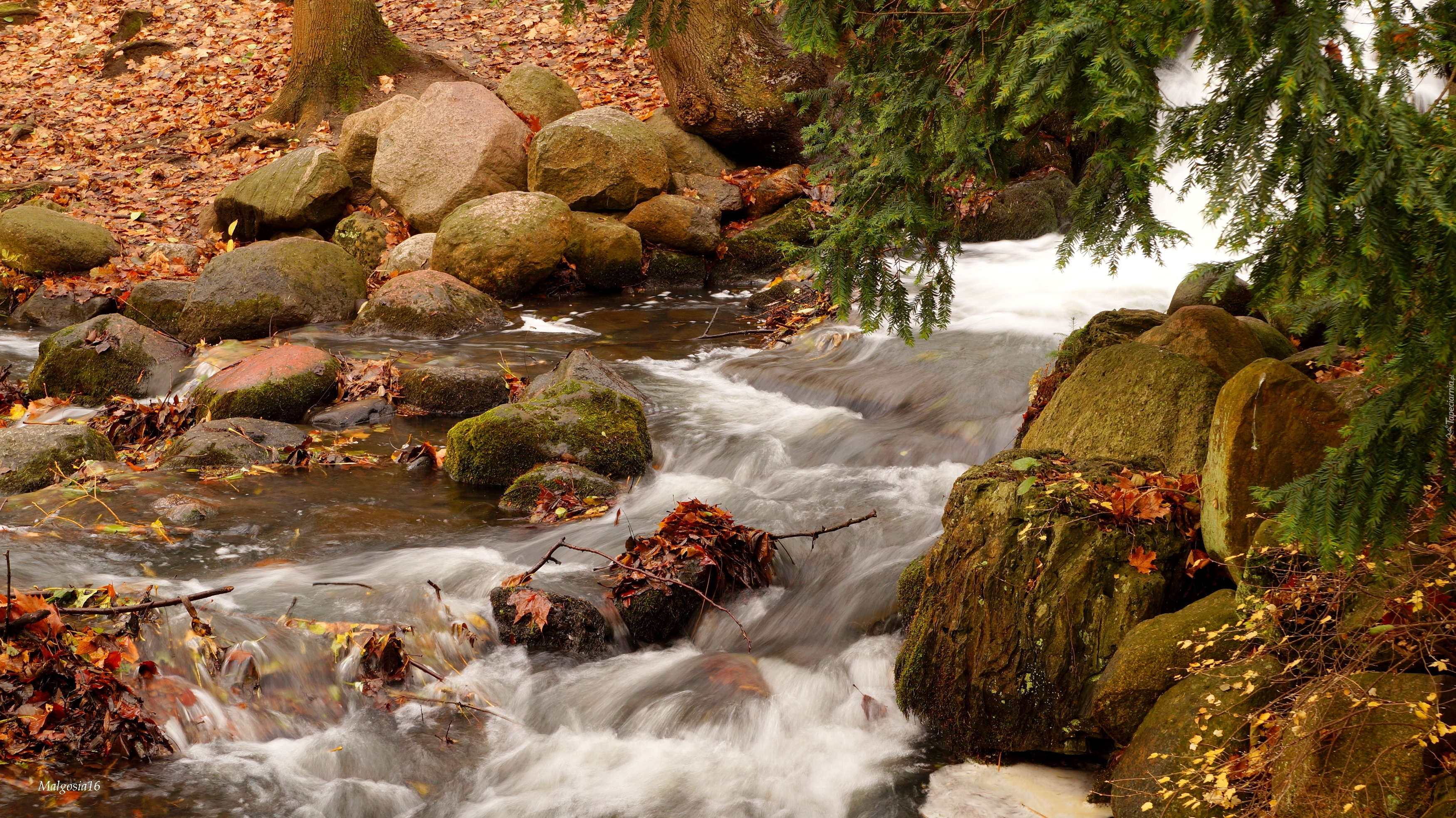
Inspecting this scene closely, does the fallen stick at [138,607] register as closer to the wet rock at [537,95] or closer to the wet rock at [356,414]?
the wet rock at [356,414]

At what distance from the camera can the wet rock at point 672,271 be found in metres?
12.5

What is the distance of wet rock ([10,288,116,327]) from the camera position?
11.1 m

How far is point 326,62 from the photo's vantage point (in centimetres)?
1562

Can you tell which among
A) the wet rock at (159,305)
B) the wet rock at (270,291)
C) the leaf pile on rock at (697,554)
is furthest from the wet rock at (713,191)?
the leaf pile on rock at (697,554)

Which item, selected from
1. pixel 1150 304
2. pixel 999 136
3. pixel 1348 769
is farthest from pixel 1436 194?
pixel 1150 304

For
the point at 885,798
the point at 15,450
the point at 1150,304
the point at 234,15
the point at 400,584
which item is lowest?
the point at 885,798

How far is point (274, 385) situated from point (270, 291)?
2.70 meters

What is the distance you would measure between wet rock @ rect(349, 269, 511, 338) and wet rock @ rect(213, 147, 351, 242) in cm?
263

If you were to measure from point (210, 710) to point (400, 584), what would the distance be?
133 cm

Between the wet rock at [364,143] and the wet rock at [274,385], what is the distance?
5.74 meters

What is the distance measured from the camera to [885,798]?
4195mm

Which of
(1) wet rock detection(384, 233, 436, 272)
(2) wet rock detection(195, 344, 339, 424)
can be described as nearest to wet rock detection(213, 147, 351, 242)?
(1) wet rock detection(384, 233, 436, 272)

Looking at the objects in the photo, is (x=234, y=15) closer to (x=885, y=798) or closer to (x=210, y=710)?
(x=210, y=710)

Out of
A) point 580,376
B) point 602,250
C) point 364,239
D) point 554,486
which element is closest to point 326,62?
point 364,239
